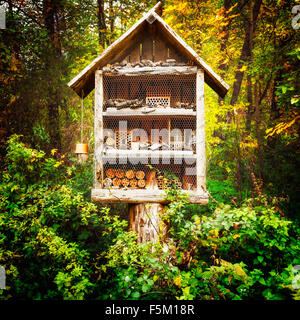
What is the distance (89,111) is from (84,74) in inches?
163

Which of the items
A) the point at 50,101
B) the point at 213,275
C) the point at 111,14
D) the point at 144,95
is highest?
the point at 111,14

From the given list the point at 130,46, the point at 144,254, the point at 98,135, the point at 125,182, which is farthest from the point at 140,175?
the point at 130,46

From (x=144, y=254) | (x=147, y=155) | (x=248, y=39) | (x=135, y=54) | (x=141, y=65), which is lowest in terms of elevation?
(x=144, y=254)

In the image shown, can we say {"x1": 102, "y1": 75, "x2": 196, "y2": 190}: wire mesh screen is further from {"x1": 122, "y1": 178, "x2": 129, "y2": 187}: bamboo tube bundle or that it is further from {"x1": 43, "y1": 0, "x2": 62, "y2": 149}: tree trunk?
{"x1": 43, "y1": 0, "x2": 62, "y2": 149}: tree trunk

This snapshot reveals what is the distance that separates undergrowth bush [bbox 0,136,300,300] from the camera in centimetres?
231

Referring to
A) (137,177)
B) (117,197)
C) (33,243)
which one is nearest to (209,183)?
(137,177)

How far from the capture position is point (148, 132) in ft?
12.8

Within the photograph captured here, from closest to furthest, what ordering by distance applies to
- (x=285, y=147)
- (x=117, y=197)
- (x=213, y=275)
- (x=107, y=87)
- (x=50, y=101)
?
(x=213, y=275) → (x=117, y=197) → (x=107, y=87) → (x=285, y=147) → (x=50, y=101)

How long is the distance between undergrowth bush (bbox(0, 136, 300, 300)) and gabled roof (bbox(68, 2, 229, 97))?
1754 mm

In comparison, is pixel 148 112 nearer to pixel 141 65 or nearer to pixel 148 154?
pixel 148 154

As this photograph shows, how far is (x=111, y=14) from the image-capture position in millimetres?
7215

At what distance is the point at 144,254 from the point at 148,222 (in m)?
0.76
